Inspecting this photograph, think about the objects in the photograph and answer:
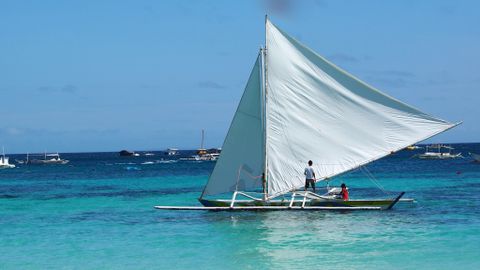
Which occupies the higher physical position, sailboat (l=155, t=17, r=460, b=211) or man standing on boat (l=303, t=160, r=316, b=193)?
sailboat (l=155, t=17, r=460, b=211)

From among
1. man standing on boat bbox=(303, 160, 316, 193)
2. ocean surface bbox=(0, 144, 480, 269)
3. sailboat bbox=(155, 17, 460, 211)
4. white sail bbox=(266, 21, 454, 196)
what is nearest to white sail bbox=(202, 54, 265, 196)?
sailboat bbox=(155, 17, 460, 211)

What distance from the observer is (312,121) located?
116 feet

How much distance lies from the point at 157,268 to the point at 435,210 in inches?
731

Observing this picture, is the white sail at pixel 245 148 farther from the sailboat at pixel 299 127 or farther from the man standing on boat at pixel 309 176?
the man standing on boat at pixel 309 176

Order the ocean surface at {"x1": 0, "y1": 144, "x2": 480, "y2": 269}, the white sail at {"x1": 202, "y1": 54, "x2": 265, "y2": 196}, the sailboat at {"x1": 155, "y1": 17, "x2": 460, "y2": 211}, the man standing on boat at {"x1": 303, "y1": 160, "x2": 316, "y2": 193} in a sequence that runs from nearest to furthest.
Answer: the ocean surface at {"x1": 0, "y1": 144, "x2": 480, "y2": 269}
the sailboat at {"x1": 155, "y1": 17, "x2": 460, "y2": 211}
the man standing on boat at {"x1": 303, "y1": 160, "x2": 316, "y2": 193}
the white sail at {"x1": 202, "y1": 54, "x2": 265, "y2": 196}

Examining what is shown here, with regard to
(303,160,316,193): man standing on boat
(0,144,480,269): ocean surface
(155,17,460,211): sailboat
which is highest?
(155,17,460,211): sailboat

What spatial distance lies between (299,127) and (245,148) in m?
2.73

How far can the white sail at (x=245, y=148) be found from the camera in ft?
116

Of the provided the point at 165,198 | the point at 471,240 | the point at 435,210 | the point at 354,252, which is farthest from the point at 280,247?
the point at 165,198

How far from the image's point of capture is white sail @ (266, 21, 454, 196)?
3484 cm

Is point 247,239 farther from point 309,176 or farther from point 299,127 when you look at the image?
point 299,127

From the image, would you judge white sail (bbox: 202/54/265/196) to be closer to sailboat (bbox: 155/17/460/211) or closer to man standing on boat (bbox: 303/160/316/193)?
sailboat (bbox: 155/17/460/211)

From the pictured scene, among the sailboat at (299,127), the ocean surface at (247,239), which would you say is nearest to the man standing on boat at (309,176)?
the sailboat at (299,127)

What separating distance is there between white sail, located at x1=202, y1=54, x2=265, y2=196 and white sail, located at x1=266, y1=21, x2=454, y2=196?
55cm
